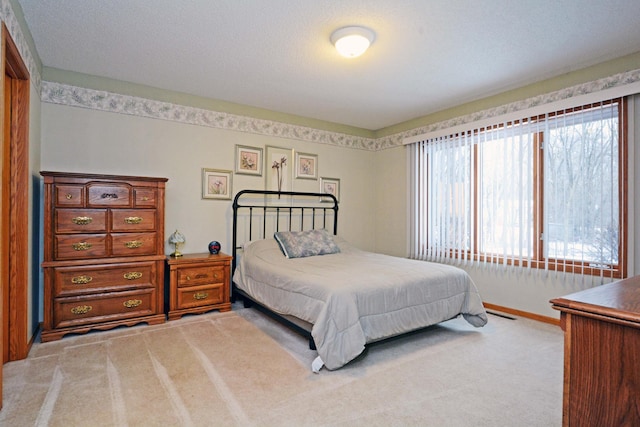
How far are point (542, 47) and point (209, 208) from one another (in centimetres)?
366

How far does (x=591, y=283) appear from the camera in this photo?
318 cm

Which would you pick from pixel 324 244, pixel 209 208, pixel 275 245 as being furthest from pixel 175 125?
pixel 324 244

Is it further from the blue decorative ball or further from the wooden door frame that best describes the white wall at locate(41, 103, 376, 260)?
the wooden door frame

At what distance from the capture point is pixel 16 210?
256cm

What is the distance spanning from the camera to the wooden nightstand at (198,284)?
11.4 feet

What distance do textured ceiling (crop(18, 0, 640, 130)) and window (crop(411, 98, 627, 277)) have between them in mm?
542

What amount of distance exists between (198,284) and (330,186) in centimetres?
241

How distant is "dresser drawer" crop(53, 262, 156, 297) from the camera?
293cm

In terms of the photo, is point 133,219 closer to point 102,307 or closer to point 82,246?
point 82,246

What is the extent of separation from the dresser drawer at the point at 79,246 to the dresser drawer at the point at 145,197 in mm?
417

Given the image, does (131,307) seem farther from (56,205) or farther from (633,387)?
(633,387)

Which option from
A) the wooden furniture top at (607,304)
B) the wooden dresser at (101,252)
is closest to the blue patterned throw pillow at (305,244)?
the wooden dresser at (101,252)

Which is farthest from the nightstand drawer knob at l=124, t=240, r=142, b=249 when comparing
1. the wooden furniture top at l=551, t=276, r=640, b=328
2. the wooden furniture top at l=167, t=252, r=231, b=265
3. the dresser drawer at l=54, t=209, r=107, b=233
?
the wooden furniture top at l=551, t=276, r=640, b=328

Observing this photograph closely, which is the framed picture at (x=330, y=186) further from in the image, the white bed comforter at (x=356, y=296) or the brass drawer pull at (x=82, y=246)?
the brass drawer pull at (x=82, y=246)
